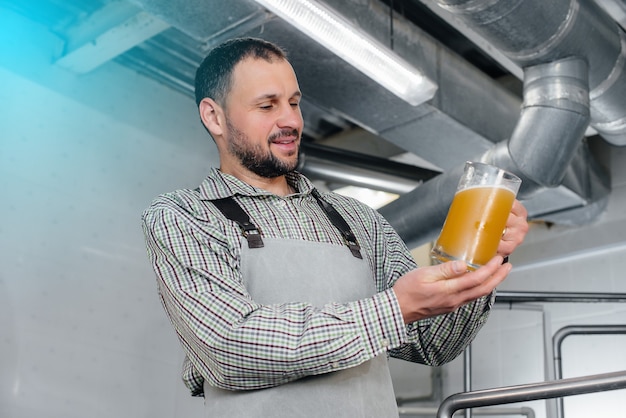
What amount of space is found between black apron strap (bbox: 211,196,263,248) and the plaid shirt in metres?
0.01

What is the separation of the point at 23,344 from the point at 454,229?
2850 millimetres

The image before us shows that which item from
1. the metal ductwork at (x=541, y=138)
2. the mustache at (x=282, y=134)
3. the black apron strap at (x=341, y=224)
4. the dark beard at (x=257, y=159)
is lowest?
the black apron strap at (x=341, y=224)

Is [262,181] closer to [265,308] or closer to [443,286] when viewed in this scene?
[265,308]

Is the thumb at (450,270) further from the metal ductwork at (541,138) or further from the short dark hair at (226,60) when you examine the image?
the metal ductwork at (541,138)

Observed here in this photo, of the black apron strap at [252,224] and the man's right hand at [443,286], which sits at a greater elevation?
the black apron strap at [252,224]

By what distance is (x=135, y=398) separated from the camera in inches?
154

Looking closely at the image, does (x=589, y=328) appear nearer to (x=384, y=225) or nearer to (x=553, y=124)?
(x=553, y=124)

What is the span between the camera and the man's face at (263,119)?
1508 mm

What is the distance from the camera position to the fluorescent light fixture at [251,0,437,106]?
98.4 inches

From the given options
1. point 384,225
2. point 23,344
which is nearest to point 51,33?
point 23,344

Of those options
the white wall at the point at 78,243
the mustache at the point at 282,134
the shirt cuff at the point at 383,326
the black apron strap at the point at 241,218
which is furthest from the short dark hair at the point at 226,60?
the white wall at the point at 78,243

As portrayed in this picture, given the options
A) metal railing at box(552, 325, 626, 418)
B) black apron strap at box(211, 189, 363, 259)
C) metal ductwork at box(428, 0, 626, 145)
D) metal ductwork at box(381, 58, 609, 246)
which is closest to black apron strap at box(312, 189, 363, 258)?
black apron strap at box(211, 189, 363, 259)

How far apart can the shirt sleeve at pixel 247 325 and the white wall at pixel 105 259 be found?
247cm

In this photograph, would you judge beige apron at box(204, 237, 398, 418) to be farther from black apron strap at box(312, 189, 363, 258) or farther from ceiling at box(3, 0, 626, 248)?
ceiling at box(3, 0, 626, 248)
